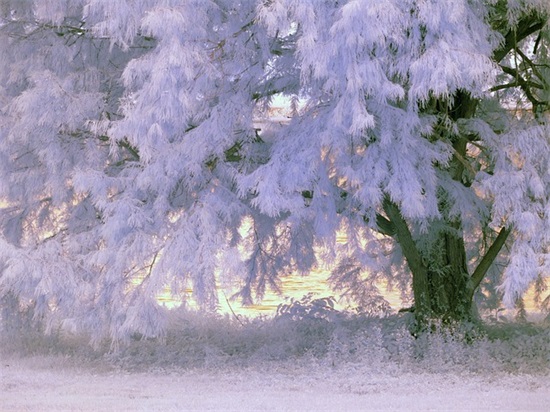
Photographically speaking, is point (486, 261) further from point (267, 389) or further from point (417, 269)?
point (267, 389)

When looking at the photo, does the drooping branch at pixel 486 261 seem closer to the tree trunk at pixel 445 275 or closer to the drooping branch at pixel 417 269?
the tree trunk at pixel 445 275

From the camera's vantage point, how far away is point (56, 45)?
201 inches

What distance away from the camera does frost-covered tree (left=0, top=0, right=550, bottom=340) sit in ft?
13.9

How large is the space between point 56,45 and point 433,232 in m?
2.49

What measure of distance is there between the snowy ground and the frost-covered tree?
1.18 feet

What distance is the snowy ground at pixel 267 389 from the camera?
4.27 metres

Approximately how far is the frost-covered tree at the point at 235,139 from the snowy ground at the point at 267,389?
359mm

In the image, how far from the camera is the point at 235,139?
4969 mm

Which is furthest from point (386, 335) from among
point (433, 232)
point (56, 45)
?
point (56, 45)

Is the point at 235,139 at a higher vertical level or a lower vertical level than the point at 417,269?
higher

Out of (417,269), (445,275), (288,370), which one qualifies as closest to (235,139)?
(288,370)

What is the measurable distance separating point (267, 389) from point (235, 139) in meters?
1.37

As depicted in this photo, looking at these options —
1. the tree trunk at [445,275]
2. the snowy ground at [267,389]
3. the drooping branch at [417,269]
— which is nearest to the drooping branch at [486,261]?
the tree trunk at [445,275]

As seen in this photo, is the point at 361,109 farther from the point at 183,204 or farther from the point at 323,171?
the point at 183,204
